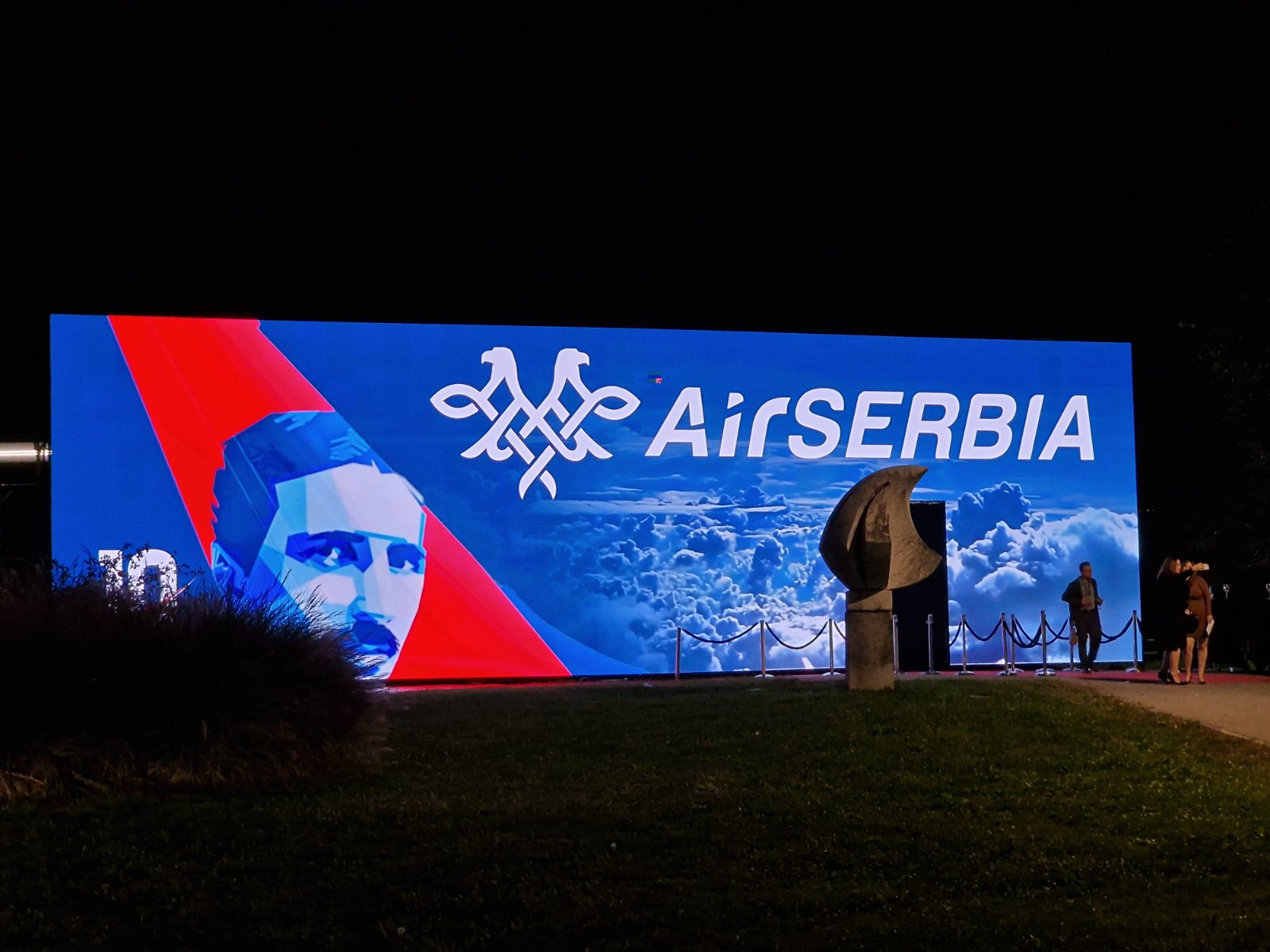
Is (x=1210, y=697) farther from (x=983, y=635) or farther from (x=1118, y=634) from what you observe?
(x=1118, y=634)

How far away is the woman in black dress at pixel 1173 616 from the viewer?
14.8 metres

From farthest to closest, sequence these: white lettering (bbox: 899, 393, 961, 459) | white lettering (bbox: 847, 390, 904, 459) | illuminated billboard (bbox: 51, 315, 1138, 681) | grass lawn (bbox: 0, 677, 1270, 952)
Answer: white lettering (bbox: 899, 393, 961, 459) < white lettering (bbox: 847, 390, 904, 459) < illuminated billboard (bbox: 51, 315, 1138, 681) < grass lawn (bbox: 0, 677, 1270, 952)

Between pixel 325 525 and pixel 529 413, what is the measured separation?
10.3 ft

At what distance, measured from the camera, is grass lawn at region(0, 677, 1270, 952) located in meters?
6.02

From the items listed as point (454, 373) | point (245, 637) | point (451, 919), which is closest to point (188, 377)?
point (454, 373)

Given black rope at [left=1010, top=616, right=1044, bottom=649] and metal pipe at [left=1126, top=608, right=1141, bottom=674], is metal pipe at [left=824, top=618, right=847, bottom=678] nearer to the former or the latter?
black rope at [left=1010, top=616, right=1044, bottom=649]

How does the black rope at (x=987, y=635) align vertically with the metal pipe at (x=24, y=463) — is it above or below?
below

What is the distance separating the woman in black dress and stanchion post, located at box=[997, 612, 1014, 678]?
273 centimetres

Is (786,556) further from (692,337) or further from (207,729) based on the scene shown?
(207,729)

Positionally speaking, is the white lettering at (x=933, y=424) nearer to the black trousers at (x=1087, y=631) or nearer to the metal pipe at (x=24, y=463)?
the black trousers at (x=1087, y=631)

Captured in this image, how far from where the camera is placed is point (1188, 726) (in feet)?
37.5

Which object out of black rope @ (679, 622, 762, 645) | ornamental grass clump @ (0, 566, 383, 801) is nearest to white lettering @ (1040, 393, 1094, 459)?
black rope @ (679, 622, 762, 645)

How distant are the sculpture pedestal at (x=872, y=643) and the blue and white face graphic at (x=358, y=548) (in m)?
6.31

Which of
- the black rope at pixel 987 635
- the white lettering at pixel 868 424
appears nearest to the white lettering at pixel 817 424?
the white lettering at pixel 868 424
